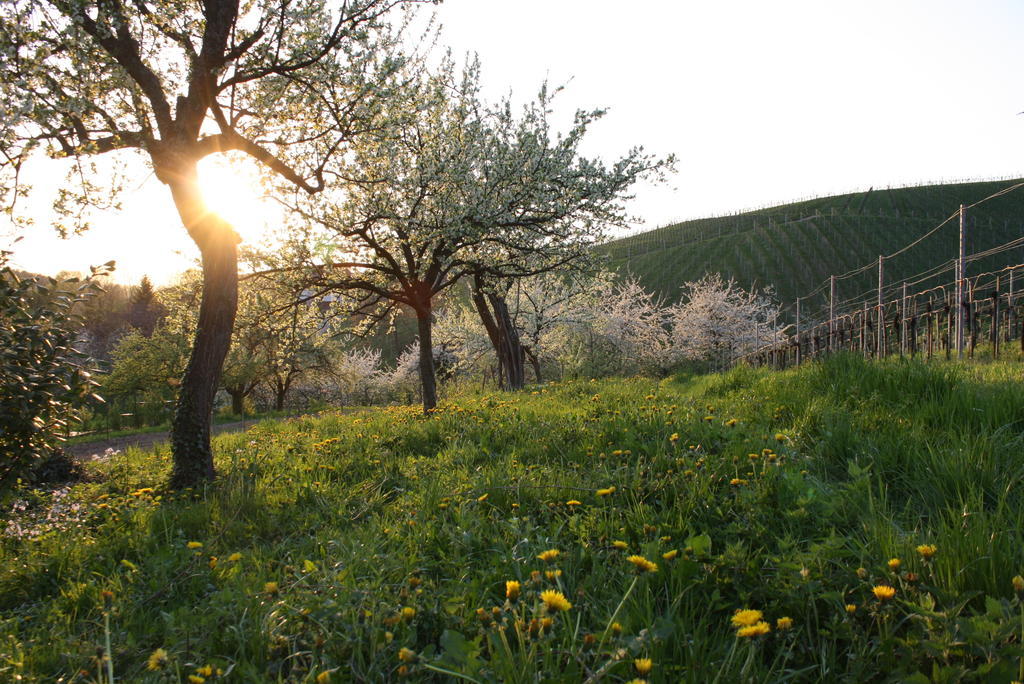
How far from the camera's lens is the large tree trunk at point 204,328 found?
6359mm

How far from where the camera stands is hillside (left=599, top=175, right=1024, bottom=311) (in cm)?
6066

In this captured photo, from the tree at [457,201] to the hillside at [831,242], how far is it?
44963mm

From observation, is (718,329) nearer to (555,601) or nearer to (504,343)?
(504,343)

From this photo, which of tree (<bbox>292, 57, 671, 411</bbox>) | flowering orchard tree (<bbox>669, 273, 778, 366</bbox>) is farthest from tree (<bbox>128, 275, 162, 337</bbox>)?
tree (<bbox>292, 57, 671, 411</bbox>)

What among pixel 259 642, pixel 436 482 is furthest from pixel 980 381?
pixel 259 642

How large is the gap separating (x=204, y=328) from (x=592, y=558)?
5.83 meters

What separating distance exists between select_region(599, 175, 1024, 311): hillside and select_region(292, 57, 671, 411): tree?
45.0 m

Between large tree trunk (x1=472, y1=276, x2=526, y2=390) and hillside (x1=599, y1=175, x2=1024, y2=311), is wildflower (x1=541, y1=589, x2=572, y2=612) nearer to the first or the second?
large tree trunk (x1=472, y1=276, x2=526, y2=390)

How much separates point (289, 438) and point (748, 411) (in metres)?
6.36

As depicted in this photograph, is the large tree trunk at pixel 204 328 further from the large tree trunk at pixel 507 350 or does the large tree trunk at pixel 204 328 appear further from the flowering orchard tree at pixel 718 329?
the flowering orchard tree at pixel 718 329

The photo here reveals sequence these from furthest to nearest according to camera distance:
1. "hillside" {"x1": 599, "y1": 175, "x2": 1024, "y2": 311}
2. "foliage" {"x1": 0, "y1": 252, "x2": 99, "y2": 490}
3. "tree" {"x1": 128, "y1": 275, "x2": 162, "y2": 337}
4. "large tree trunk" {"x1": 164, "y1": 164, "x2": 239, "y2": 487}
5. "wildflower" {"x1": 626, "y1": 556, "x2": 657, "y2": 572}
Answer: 1. "hillside" {"x1": 599, "y1": 175, "x2": 1024, "y2": 311}
2. "tree" {"x1": 128, "y1": 275, "x2": 162, "y2": 337}
3. "large tree trunk" {"x1": 164, "y1": 164, "x2": 239, "y2": 487}
4. "foliage" {"x1": 0, "y1": 252, "x2": 99, "y2": 490}
5. "wildflower" {"x1": 626, "y1": 556, "x2": 657, "y2": 572}

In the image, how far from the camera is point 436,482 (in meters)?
4.18

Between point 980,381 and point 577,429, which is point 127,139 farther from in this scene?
point 980,381

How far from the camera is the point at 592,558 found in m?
2.64
